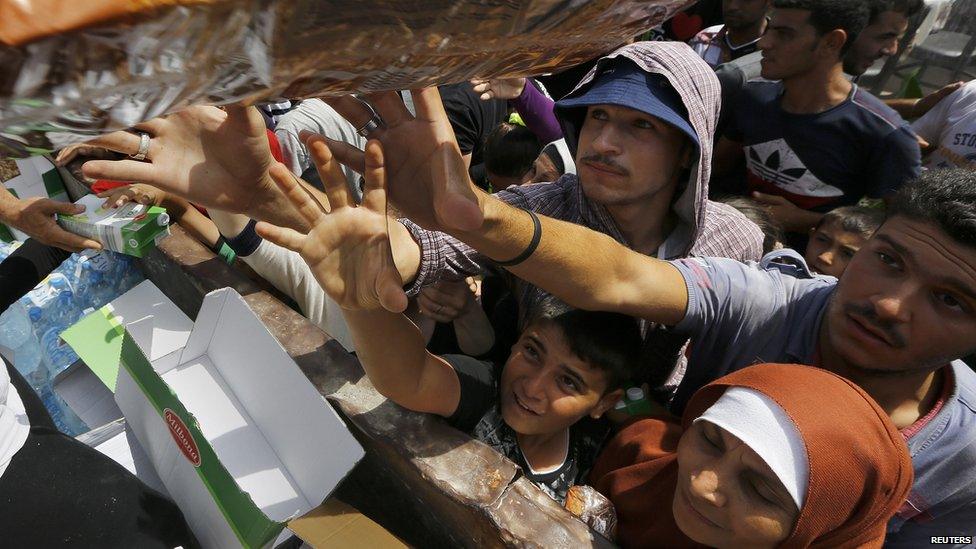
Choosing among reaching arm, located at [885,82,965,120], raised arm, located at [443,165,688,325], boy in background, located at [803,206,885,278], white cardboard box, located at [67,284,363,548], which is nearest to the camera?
raised arm, located at [443,165,688,325]

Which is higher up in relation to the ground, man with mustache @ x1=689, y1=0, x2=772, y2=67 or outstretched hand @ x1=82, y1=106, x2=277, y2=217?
outstretched hand @ x1=82, y1=106, x2=277, y2=217

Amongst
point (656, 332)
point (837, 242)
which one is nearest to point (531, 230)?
point (656, 332)

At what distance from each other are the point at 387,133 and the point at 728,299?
2.60ft

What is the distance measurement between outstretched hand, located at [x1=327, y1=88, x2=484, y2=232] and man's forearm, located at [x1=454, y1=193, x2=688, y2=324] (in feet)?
0.17

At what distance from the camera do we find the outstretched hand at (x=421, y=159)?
954mm

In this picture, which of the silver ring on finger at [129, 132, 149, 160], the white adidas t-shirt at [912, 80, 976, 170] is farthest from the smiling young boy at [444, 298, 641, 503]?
the white adidas t-shirt at [912, 80, 976, 170]

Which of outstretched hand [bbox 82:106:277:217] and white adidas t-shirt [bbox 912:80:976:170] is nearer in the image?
outstretched hand [bbox 82:106:277:217]

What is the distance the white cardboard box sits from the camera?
1175mm

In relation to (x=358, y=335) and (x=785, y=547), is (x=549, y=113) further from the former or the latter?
(x=785, y=547)

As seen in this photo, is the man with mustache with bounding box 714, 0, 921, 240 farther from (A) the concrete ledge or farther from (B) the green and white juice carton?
(B) the green and white juice carton

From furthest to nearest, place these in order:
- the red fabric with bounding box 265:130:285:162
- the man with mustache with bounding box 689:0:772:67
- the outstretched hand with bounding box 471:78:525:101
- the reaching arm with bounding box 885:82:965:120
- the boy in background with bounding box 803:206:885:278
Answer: the man with mustache with bounding box 689:0:772:67
the reaching arm with bounding box 885:82:965:120
the outstretched hand with bounding box 471:78:525:101
the boy in background with bounding box 803:206:885:278
the red fabric with bounding box 265:130:285:162

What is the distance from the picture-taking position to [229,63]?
474 millimetres

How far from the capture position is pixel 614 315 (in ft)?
4.45

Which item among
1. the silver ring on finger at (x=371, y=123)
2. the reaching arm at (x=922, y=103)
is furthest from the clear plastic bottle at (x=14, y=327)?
the reaching arm at (x=922, y=103)
